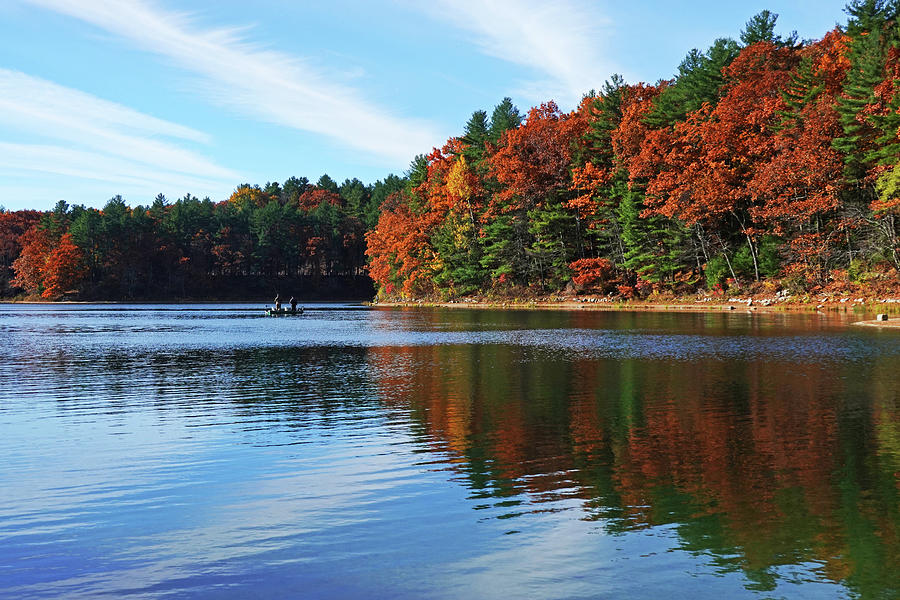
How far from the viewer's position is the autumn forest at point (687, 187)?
185ft

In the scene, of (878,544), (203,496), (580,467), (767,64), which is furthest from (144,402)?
(767,64)

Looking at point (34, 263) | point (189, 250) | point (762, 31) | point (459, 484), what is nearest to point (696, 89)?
point (762, 31)

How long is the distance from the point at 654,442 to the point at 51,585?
9.73 meters

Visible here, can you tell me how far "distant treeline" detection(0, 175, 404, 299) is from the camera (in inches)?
5541

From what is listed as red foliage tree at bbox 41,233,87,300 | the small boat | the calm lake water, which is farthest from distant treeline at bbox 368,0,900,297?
red foliage tree at bbox 41,233,87,300

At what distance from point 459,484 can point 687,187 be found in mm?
57872

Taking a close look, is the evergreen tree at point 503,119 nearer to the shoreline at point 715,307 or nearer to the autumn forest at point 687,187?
the autumn forest at point 687,187

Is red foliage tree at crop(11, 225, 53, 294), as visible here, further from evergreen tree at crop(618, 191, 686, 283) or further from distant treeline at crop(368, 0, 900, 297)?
evergreen tree at crop(618, 191, 686, 283)

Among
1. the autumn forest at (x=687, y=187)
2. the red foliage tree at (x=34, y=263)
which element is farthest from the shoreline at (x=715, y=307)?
the red foliage tree at (x=34, y=263)

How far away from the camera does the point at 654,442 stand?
535 inches

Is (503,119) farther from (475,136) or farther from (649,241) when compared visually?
(649,241)

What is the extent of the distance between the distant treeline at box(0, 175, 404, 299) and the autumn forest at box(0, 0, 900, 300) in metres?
36.9

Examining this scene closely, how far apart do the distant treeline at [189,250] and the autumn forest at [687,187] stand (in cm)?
3690

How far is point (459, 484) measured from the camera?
1088 cm
